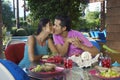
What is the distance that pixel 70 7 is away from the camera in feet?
28.3

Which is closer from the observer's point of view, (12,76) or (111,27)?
(12,76)

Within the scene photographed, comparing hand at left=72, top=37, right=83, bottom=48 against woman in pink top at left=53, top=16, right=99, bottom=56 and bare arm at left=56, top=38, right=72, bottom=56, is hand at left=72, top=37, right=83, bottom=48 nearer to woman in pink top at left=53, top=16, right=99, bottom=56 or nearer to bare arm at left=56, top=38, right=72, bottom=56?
woman in pink top at left=53, top=16, right=99, bottom=56

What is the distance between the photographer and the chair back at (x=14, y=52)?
3.41 metres

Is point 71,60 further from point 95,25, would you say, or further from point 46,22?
point 95,25

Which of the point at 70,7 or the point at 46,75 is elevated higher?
the point at 70,7

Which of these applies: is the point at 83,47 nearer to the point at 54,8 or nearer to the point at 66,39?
the point at 66,39

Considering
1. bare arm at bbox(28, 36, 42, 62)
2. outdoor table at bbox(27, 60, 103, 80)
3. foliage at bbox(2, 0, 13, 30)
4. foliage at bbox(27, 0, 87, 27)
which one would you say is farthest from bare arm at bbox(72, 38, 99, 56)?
foliage at bbox(2, 0, 13, 30)

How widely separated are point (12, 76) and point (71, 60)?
1066mm

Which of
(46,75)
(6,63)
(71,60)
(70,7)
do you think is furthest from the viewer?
(70,7)

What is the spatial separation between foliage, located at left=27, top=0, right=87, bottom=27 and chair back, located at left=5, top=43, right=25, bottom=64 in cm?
504

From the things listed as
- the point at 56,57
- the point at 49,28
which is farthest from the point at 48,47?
the point at 56,57

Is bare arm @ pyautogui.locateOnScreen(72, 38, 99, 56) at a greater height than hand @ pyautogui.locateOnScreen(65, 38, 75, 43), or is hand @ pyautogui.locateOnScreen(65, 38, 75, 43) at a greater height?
hand @ pyautogui.locateOnScreen(65, 38, 75, 43)

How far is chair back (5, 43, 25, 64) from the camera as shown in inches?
134

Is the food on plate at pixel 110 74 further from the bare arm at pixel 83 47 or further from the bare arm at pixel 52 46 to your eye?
the bare arm at pixel 52 46
